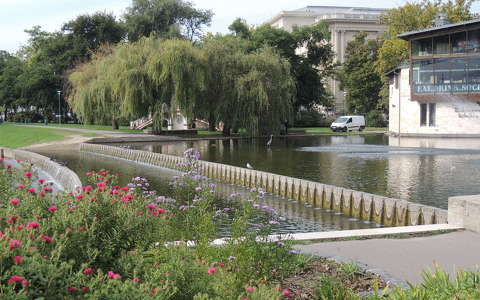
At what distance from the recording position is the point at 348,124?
223ft

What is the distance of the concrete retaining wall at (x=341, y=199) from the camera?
12.5 meters

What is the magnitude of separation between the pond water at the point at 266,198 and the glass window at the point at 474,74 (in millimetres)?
33845

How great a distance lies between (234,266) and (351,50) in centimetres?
8154

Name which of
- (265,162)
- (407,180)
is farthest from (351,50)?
(407,180)

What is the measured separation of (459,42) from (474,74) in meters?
3.33

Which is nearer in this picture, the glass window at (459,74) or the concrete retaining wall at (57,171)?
the concrete retaining wall at (57,171)

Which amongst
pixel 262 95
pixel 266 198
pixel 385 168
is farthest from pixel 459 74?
pixel 266 198

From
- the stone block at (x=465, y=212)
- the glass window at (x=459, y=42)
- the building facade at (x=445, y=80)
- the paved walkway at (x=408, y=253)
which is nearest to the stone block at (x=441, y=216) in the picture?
the stone block at (x=465, y=212)

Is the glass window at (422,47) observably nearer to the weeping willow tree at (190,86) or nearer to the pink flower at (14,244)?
the weeping willow tree at (190,86)

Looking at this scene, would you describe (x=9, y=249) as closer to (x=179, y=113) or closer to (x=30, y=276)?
Result: (x=30, y=276)

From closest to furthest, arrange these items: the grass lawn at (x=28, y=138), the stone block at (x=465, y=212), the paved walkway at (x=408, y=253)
Result: the paved walkway at (x=408, y=253) → the stone block at (x=465, y=212) → the grass lawn at (x=28, y=138)

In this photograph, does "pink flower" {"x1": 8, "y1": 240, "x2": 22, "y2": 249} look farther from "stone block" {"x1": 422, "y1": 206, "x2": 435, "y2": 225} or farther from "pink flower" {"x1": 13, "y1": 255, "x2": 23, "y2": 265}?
"stone block" {"x1": 422, "y1": 206, "x2": 435, "y2": 225}

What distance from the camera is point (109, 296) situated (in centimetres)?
385

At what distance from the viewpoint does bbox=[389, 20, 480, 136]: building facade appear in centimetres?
4978
